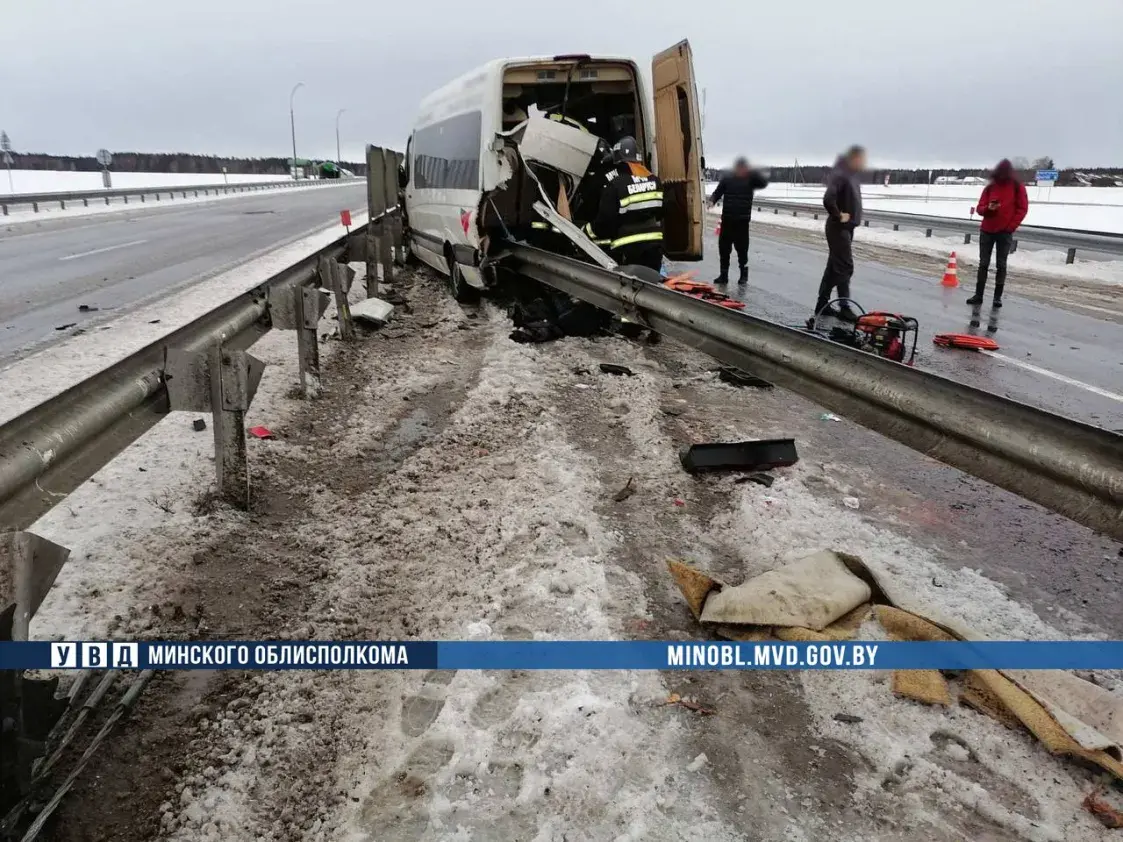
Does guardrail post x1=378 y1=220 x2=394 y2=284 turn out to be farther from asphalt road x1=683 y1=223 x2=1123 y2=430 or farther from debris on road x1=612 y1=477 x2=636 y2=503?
debris on road x1=612 y1=477 x2=636 y2=503

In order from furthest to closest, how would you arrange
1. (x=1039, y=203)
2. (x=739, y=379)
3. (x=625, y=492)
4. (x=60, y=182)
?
(x=60, y=182)
(x=1039, y=203)
(x=739, y=379)
(x=625, y=492)

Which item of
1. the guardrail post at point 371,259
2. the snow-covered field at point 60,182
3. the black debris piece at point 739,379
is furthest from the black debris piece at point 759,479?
the snow-covered field at point 60,182

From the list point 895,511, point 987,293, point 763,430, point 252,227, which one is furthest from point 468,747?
point 252,227

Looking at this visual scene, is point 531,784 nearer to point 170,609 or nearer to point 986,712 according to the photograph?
point 986,712

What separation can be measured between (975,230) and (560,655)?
2063 centimetres

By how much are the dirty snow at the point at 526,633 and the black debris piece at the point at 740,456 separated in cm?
13

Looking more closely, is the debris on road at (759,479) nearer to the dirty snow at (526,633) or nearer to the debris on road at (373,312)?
the dirty snow at (526,633)

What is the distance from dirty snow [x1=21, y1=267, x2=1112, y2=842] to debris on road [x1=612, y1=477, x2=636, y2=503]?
6 centimetres

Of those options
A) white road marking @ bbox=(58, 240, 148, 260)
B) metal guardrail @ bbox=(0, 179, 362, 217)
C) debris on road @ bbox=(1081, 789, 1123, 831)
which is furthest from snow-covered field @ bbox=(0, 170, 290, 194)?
debris on road @ bbox=(1081, 789, 1123, 831)

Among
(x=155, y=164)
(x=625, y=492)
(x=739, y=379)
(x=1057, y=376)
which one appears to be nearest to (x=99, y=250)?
(x=739, y=379)

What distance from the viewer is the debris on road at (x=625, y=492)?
13.1 ft

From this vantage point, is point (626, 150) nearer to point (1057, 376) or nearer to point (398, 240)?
point (1057, 376)

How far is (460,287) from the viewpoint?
9.02 metres

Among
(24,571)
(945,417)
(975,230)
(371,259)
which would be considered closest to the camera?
(24,571)
